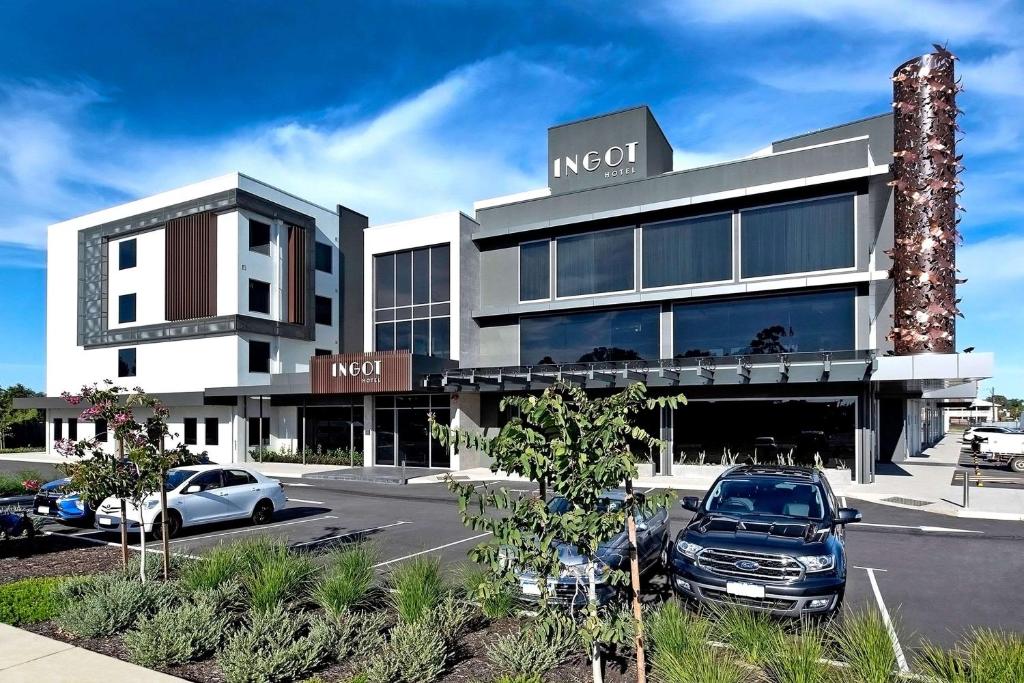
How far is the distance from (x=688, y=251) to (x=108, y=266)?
114 ft

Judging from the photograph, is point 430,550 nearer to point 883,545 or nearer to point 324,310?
point 883,545

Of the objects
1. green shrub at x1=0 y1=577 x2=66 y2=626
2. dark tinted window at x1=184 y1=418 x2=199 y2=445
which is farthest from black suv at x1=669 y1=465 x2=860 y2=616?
dark tinted window at x1=184 y1=418 x2=199 y2=445

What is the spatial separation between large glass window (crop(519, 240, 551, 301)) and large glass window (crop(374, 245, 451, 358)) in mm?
3549

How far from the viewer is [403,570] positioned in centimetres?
763

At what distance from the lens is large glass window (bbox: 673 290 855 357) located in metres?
23.4

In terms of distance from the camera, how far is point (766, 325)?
24.6 meters

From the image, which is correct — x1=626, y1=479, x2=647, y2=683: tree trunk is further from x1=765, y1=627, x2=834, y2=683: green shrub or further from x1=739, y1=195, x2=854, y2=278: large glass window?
x1=739, y1=195, x2=854, y2=278: large glass window

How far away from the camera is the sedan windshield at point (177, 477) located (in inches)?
540

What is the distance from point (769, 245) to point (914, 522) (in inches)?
484

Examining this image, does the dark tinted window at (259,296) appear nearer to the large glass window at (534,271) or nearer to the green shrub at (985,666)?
the large glass window at (534,271)

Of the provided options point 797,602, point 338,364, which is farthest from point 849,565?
point 338,364

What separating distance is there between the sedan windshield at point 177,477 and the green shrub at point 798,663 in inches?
492

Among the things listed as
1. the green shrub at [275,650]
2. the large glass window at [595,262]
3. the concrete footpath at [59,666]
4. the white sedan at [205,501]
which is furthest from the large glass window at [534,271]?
the concrete footpath at [59,666]

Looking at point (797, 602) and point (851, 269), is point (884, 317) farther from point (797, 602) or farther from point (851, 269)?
point (797, 602)
